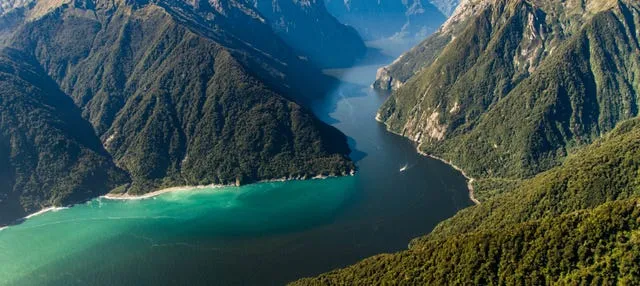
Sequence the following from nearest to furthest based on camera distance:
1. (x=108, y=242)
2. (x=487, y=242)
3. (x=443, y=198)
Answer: (x=487, y=242), (x=108, y=242), (x=443, y=198)

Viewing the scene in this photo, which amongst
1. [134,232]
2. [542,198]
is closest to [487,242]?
[542,198]

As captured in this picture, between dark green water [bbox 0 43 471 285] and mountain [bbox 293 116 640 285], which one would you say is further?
dark green water [bbox 0 43 471 285]

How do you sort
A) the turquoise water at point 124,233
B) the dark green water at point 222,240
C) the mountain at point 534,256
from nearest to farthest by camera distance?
1. the mountain at point 534,256
2. the dark green water at point 222,240
3. the turquoise water at point 124,233

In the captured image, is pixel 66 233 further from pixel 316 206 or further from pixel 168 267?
pixel 316 206

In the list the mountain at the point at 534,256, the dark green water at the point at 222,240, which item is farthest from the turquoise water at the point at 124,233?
the mountain at the point at 534,256

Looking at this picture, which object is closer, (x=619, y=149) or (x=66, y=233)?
(x=619, y=149)

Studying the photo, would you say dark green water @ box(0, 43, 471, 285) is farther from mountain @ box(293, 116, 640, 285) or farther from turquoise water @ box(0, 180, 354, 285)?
mountain @ box(293, 116, 640, 285)

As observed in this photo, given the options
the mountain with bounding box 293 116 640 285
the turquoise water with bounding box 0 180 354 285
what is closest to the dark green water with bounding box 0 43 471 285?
the turquoise water with bounding box 0 180 354 285

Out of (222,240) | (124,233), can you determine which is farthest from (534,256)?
(124,233)

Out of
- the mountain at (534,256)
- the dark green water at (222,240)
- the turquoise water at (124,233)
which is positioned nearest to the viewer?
the mountain at (534,256)

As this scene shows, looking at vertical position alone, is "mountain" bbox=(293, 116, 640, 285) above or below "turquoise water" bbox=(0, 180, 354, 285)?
below

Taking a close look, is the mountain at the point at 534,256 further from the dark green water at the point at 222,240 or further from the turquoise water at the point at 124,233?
the turquoise water at the point at 124,233
